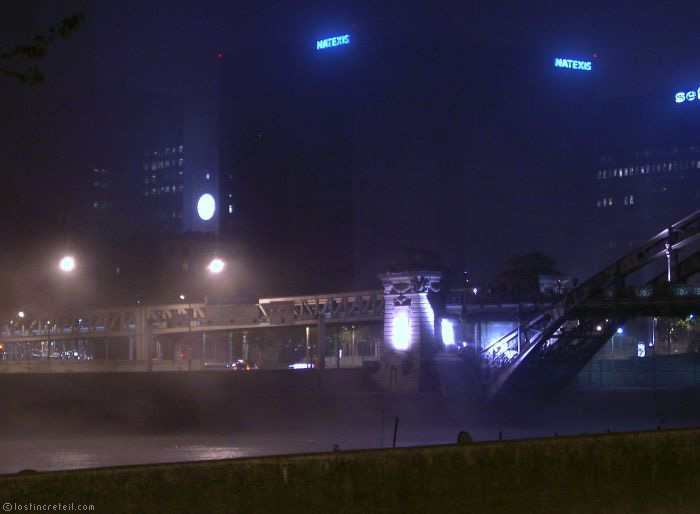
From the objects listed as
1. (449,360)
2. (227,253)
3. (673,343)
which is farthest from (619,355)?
(227,253)

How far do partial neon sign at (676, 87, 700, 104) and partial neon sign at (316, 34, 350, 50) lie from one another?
63.2 m

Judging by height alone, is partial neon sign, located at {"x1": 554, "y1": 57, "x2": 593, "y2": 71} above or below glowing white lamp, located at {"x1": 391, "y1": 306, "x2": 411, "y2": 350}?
above

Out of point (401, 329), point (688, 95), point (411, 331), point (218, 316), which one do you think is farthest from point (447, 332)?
point (688, 95)

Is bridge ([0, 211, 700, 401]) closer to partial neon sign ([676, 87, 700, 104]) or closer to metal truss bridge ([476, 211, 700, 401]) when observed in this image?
metal truss bridge ([476, 211, 700, 401])

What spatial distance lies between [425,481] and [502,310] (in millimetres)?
54037

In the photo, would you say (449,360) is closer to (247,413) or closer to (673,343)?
(247,413)

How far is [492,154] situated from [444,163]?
9.28 metres

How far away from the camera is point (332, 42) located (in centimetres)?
16725

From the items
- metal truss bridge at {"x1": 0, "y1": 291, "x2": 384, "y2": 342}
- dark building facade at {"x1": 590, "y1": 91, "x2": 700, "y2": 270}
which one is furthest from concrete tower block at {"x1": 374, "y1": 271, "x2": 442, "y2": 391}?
dark building facade at {"x1": 590, "y1": 91, "x2": 700, "y2": 270}

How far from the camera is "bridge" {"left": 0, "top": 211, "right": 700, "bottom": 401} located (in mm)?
55875

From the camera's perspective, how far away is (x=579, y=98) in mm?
173250

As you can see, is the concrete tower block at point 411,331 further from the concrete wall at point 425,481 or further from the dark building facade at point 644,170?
the dark building facade at point 644,170

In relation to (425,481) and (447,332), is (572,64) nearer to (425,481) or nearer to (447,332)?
(447,332)

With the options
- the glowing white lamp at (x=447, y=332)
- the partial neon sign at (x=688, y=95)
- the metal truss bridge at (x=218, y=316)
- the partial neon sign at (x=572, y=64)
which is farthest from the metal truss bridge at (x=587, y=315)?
the partial neon sign at (x=688, y=95)
